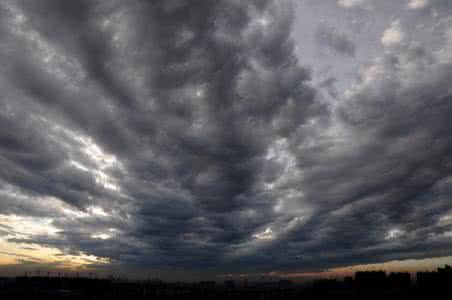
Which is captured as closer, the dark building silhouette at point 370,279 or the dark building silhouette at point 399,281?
the dark building silhouette at point 399,281

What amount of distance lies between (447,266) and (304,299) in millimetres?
51698

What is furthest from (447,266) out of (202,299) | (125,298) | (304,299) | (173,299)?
(125,298)

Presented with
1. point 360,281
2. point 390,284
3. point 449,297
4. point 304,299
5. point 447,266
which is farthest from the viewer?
point 360,281

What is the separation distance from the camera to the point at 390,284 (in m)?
116

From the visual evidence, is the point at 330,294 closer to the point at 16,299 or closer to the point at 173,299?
the point at 173,299

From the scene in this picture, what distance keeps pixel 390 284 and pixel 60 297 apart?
11775cm

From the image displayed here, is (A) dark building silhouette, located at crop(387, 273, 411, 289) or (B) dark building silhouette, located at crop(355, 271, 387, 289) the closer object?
(A) dark building silhouette, located at crop(387, 273, 411, 289)

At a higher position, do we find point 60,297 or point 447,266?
point 447,266

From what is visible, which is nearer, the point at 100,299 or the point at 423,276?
the point at 423,276

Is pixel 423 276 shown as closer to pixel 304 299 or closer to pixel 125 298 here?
pixel 304 299

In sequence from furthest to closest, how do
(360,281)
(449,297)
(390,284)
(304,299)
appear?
1. (360,281)
2. (390,284)
3. (304,299)
4. (449,297)

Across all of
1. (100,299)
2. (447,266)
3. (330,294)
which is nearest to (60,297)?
(100,299)

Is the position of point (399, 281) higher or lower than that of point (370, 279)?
higher

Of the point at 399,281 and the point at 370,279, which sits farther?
the point at 370,279
